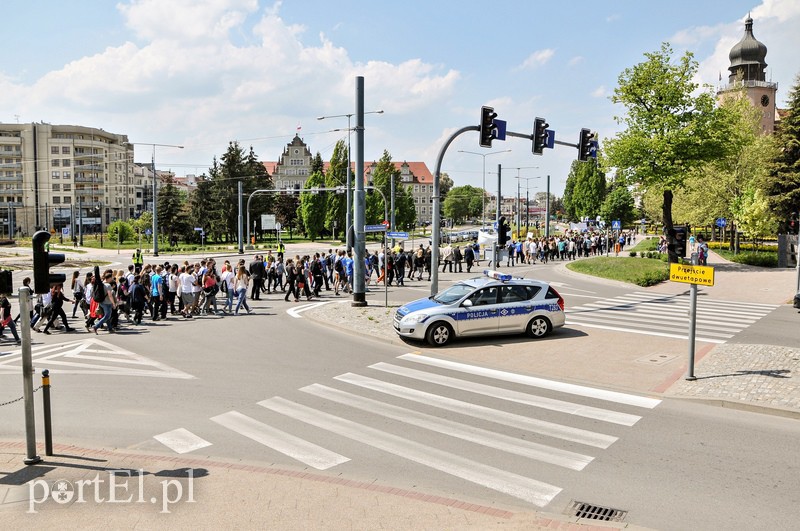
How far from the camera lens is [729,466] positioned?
7.47 m

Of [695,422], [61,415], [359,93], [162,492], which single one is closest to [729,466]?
[695,422]

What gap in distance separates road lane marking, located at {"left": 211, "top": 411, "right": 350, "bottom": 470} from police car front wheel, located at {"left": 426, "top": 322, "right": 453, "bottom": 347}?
594 centimetres

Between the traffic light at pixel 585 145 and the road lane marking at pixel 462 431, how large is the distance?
47.2 ft

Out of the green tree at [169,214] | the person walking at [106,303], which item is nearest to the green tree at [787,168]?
the person walking at [106,303]

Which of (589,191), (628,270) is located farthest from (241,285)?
(589,191)

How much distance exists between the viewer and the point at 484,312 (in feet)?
48.7

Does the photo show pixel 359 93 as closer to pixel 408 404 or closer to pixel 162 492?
pixel 408 404

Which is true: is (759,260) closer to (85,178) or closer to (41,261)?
(41,261)

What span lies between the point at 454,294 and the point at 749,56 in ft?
278

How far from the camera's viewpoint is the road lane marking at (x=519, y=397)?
9.45 m

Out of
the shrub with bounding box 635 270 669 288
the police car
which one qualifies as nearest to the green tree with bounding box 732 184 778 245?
the shrub with bounding box 635 270 669 288

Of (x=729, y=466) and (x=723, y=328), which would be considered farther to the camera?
(x=723, y=328)

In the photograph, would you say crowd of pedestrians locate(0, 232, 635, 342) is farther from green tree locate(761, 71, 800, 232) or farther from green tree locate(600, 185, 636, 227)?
green tree locate(600, 185, 636, 227)

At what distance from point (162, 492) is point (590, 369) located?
8454mm
